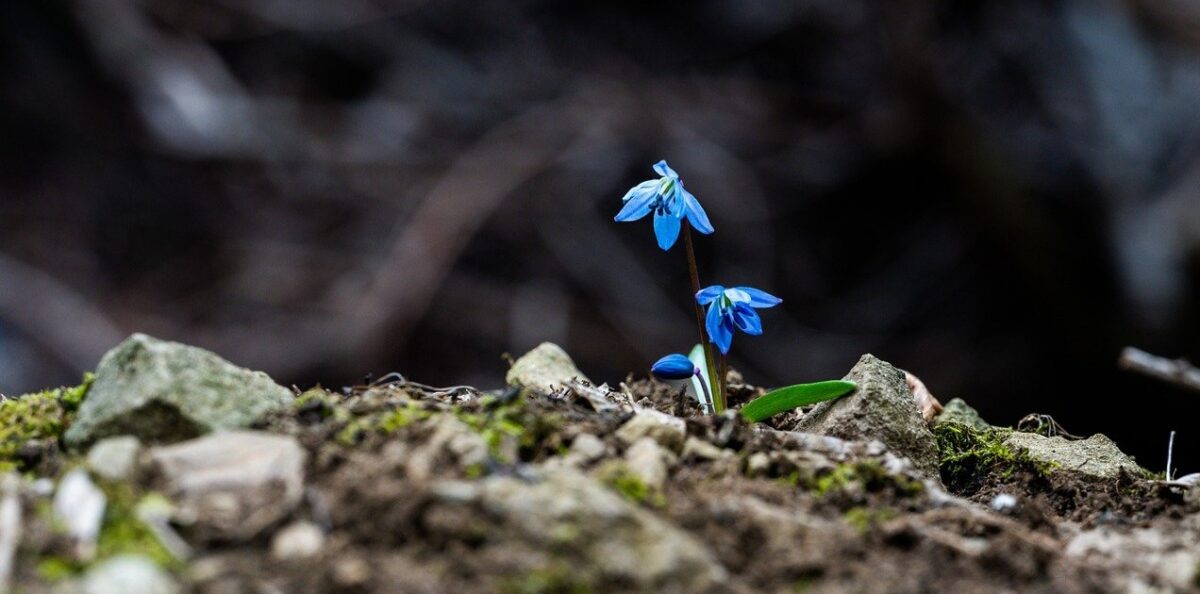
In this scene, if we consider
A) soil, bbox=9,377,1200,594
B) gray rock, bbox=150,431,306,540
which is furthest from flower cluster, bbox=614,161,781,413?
gray rock, bbox=150,431,306,540

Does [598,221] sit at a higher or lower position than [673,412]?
higher

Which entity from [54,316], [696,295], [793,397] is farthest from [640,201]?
[54,316]

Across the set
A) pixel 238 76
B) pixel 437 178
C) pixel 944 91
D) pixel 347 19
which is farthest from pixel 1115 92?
pixel 238 76

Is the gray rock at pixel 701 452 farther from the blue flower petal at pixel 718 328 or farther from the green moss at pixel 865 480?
the blue flower petal at pixel 718 328

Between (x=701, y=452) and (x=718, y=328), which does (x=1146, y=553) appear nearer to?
(x=701, y=452)

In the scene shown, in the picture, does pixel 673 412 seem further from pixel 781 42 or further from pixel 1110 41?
pixel 781 42
